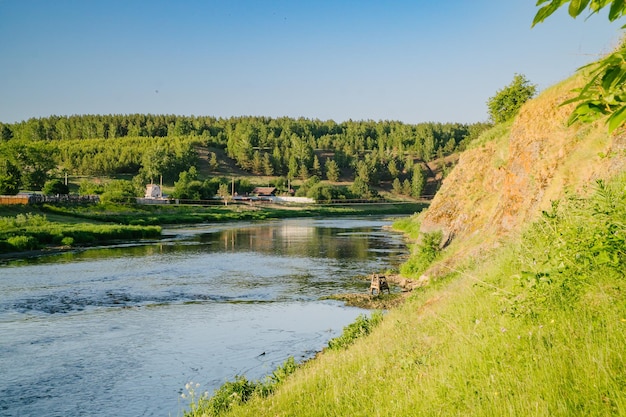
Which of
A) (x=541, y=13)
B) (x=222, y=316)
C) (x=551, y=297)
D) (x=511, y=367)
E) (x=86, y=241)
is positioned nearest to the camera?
(x=541, y=13)

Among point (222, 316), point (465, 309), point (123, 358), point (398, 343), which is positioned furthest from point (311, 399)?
point (222, 316)

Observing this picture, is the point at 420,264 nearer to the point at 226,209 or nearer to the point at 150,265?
the point at 150,265

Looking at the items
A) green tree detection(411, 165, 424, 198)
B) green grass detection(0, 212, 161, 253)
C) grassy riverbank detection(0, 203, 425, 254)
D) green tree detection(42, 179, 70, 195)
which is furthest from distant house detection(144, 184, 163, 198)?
green tree detection(411, 165, 424, 198)

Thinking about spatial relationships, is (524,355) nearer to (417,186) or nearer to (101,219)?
(101,219)

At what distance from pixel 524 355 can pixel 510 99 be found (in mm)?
41127

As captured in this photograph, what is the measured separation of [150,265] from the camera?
4219 centimetres

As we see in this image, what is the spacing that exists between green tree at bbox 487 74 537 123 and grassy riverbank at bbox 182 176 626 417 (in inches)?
1365

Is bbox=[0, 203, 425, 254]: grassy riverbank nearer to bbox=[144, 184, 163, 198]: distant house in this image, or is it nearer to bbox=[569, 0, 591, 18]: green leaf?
bbox=[144, 184, 163, 198]: distant house

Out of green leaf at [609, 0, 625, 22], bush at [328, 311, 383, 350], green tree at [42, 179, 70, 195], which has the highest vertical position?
green leaf at [609, 0, 625, 22]

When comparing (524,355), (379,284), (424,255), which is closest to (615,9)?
(524,355)

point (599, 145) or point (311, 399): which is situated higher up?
point (599, 145)

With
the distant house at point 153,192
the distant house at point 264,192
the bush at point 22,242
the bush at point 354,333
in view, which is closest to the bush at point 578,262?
the bush at point 354,333

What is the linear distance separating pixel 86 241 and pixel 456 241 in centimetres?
4107

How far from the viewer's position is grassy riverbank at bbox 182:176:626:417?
18.2ft
